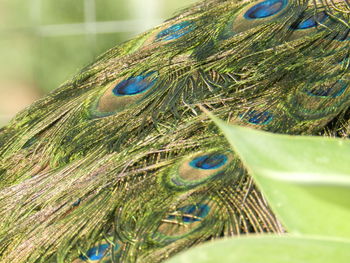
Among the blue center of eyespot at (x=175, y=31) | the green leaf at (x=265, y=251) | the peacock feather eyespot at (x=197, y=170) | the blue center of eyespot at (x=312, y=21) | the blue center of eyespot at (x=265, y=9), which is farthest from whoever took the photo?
the blue center of eyespot at (x=175, y=31)

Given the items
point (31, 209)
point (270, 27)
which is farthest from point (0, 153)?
point (270, 27)

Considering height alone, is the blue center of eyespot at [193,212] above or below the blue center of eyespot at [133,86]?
below

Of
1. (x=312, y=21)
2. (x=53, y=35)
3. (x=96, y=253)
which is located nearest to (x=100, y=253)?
(x=96, y=253)

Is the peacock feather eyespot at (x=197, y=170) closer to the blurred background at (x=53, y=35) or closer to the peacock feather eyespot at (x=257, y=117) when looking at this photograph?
the peacock feather eyespot at (x=257, y=117)

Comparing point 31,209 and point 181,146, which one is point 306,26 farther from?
point 31,209

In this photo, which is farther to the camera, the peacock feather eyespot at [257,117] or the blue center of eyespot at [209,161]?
the peacock feather eyespot at [257,117]

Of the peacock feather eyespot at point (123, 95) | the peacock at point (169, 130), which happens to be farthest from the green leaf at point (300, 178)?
the peacock feather eyespot at point (123, 95)

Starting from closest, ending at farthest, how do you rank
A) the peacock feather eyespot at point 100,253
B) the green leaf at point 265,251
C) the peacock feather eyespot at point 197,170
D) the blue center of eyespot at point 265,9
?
the green leaf at point 265,251 → the peacock feather eyespot at point 100,253 → the peacock feather eyespot at point 197,170 → the blue center of eyespot at point 265,9
